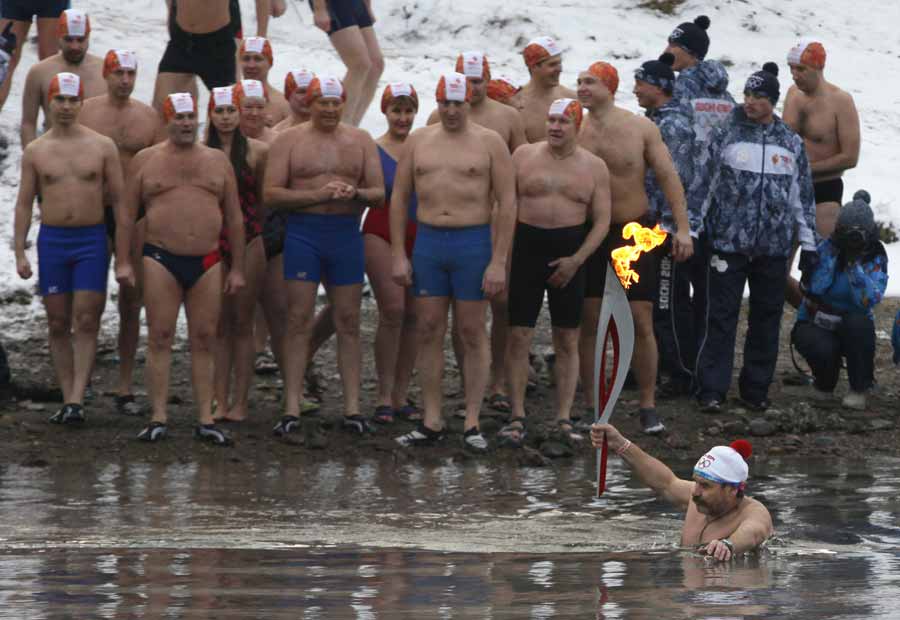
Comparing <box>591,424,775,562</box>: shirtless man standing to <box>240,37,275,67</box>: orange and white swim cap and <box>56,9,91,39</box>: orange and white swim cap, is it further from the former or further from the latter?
<box>56,9,91,39</box>: orange and white swim cap

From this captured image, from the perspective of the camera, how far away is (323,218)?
1266 centimetres

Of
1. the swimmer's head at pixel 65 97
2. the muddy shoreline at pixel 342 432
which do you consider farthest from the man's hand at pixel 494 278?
the swimmer's head at pixel 65 97

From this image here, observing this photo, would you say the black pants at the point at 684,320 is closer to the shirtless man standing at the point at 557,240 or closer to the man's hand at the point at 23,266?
the shirtless man standing at the point at 557,240

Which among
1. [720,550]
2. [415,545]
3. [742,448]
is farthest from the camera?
[742,448]

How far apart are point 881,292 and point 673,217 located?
176 centimetres

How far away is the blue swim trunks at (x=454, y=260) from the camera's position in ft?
41.0

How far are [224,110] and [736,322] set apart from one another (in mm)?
3856

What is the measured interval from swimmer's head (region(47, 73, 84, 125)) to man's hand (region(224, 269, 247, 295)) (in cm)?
141

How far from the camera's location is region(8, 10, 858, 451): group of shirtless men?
1239 cm

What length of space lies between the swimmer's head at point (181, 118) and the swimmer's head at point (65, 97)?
0.59 m

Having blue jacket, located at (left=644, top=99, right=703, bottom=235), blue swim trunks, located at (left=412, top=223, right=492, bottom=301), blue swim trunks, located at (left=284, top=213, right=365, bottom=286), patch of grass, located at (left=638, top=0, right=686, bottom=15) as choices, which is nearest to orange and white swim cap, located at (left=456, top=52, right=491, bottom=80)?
blue swim trunks, located at (left=412, top=223, right=492, bottom=301)

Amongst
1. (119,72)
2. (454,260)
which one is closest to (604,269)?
(454,260)

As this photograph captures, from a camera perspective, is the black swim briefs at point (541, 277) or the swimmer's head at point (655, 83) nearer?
the black swim briefs at point (541, 277)

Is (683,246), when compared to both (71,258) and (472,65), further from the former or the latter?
(71,258)
